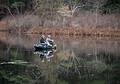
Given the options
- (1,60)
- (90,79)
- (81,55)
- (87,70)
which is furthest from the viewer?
(81,55)

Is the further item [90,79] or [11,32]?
[11,32]

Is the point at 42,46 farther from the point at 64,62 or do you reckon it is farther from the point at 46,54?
the point at 64,62

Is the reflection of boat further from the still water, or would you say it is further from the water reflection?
the still water

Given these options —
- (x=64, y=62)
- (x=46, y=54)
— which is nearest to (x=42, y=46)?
(x=46, y=54)

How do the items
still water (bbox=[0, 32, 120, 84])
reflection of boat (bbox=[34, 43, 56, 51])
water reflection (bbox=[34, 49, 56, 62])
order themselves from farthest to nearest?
reflection of boat (bbox=[34, 43, 56, 51])
water reflection (bbox=[34, 49, 56, 62])
still water (bbox=[0, 32, 120, 84])

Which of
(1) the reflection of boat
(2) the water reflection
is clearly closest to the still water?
(2) the water reflection

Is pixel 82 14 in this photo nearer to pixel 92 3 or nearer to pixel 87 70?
pixel 92 3

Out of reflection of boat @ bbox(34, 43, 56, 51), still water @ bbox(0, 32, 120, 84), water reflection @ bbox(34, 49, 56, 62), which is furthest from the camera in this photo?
reflection of boat @ bbox(34, 43, 56, 51)

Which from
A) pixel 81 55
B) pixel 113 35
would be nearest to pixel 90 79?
pixel 81 55

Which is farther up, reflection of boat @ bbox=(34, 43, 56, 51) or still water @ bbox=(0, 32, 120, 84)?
reflection of boat @ bbox=(34, 43, 56, 51)
